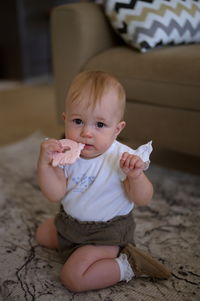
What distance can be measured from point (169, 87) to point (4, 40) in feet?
7.10

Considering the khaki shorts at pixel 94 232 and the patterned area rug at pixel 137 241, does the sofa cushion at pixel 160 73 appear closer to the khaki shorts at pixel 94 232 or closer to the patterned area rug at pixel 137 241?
the patterned area rug at pixel 137 241

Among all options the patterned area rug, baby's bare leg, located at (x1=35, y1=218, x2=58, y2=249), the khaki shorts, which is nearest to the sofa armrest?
the patterned area rug

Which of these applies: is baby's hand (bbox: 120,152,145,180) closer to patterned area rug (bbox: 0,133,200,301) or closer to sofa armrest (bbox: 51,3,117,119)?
patterned area rug (bbox: 0,133,200,301)

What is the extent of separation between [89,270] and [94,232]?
90 millimetres

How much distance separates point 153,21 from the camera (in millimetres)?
1399

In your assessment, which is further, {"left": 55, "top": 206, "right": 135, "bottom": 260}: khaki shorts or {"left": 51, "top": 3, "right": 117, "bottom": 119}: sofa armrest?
{"left": 51, "top": 3, "right": 117, "bottom": 119}: sofa armrest

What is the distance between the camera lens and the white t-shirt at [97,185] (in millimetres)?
863

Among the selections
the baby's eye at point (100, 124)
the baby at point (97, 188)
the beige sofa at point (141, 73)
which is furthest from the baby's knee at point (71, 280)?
the beige sofa at point (141, 73)

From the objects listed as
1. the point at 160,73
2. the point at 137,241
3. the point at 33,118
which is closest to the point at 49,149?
the point at 137,241

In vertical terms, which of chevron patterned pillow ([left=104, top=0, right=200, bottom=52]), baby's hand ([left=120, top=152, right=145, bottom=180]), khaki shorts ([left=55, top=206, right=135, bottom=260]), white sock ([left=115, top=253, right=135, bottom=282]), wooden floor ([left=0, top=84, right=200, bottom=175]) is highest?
chevron patterned pillow ([left=104, top=0, right=200, bottom=52])

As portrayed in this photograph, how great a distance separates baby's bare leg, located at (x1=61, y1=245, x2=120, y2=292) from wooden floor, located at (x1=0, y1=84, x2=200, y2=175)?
0.73 meters

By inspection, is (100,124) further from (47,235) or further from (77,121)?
(47,235)

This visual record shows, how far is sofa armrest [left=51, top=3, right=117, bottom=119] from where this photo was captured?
56.1 inches

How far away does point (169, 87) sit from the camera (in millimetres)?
1268
